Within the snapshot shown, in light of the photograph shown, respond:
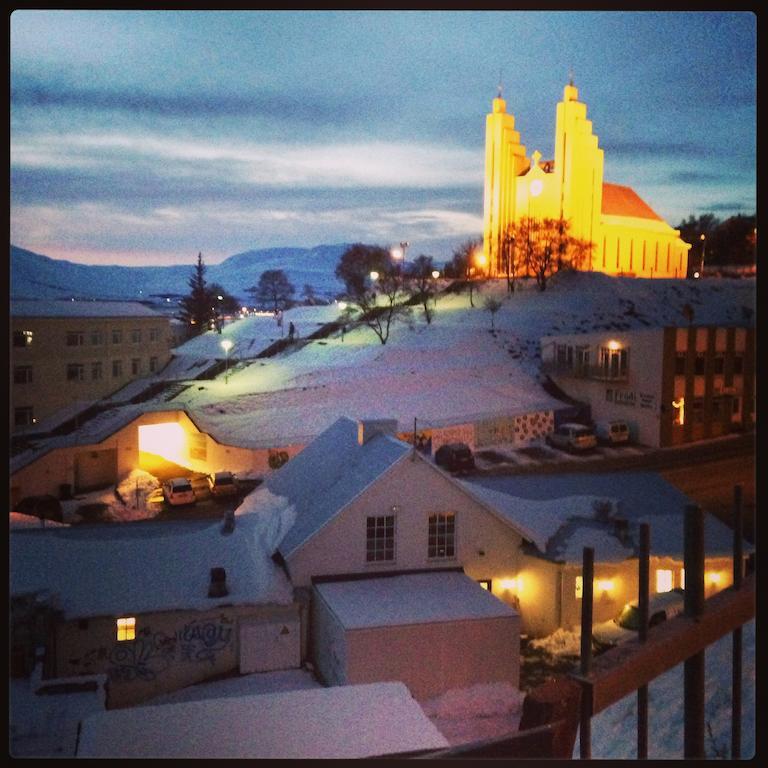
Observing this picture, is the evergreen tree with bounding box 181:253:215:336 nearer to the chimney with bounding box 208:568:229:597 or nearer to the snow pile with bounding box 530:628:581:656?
the chimney with bounding box 208:568:229:597

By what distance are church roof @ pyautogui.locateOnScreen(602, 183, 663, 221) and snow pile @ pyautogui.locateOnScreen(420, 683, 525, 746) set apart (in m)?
26.3

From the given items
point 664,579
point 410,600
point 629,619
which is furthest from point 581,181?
point 410,600

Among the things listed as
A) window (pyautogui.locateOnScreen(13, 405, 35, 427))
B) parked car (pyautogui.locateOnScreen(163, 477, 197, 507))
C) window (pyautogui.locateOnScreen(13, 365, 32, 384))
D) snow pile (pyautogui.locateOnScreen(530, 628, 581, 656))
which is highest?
window (pyautogui.locateOnScreen(13, 365, 32, 384))

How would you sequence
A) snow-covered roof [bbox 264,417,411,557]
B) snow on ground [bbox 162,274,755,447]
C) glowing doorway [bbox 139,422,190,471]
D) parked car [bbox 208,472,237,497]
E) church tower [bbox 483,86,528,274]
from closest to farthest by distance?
snow-covered roof [bbox 264,417,411,557] → parked car [bbox 208,472,237,497] → glowing doorway [bbox 139,422,190,471] → snow on ground [bbox 162,274,755,447] → church tower [bbox 483,86,528,274]

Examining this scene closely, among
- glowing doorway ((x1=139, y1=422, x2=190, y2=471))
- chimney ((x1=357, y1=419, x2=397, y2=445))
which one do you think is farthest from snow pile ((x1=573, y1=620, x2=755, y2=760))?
glowing doorway ((x1=139, y1=422, x2=190, y2=471))

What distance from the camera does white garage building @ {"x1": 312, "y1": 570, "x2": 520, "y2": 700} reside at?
5.12m

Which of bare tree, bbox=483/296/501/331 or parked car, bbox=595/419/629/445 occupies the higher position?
bare tree, bbox=483/296/501/331

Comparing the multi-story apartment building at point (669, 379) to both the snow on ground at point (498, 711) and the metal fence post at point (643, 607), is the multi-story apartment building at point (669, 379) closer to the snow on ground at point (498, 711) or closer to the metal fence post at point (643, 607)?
the snow on ground at point (498, 711)

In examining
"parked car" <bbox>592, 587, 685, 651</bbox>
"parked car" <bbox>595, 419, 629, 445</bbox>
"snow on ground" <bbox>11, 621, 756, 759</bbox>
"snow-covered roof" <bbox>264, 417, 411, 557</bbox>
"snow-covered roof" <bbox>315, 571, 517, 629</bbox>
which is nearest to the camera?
"snow on ground" <bbox>11, 621, 756, 759</bbox>

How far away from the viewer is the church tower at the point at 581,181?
2689cm

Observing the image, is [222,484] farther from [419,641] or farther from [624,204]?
[624,204]

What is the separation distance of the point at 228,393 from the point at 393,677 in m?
6.75

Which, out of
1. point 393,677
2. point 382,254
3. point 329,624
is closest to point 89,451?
point 329,624

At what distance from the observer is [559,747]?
1.83 meters
